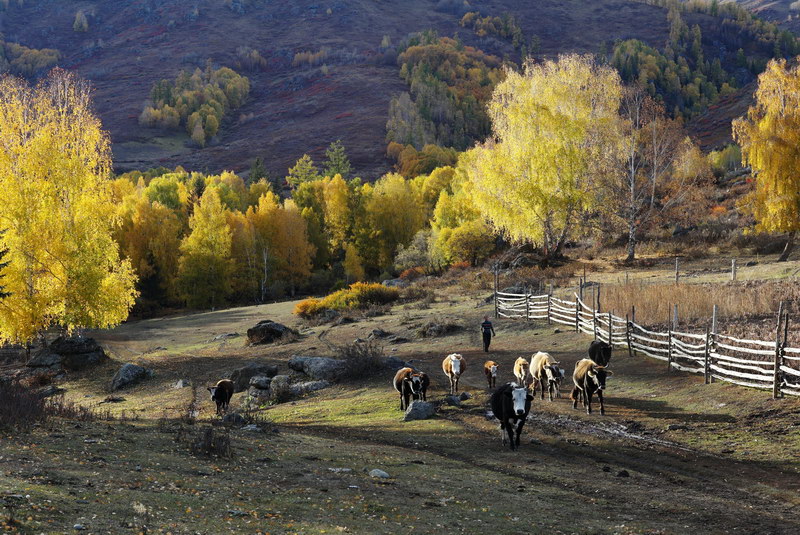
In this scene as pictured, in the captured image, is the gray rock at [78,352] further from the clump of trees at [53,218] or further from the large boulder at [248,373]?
the large boulder at [248,373]

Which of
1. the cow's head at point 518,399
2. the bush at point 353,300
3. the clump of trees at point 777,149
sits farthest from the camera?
the bush at point 353,300

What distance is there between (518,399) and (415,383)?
5299 mm

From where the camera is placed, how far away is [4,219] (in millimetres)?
32031

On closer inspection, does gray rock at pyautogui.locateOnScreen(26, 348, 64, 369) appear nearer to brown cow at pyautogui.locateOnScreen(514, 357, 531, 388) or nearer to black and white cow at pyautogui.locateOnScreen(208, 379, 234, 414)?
black and white cow at pyautogui.locateOnScreen(208, 379, 234, 414)

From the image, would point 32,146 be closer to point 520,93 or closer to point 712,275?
point 520,93

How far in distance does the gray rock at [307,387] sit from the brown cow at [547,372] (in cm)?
802

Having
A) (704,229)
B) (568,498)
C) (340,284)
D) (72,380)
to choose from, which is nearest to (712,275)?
(704,229)

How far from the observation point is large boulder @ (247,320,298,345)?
35906mm

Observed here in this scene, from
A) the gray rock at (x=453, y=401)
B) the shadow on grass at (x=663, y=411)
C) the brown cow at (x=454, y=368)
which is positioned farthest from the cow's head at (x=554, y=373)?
the brown cow at (x=454, y=368)

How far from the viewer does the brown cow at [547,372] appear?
1911 centimetres

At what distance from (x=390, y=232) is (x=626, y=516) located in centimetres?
7946

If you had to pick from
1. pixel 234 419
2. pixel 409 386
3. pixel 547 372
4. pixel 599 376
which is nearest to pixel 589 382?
pixel 599 376

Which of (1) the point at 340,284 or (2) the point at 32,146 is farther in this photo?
(1) the point at 340,284

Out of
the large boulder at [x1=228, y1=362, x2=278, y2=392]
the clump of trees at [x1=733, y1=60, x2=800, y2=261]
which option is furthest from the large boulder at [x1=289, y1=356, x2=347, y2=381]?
the clump of trees at [x1=733, y1=60, x2=800, y2=261]
